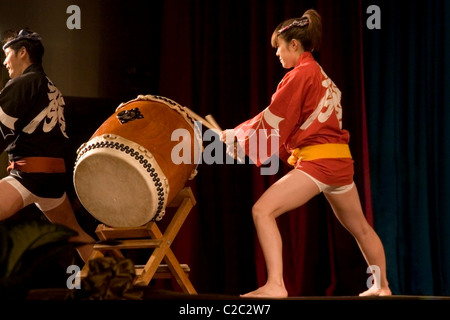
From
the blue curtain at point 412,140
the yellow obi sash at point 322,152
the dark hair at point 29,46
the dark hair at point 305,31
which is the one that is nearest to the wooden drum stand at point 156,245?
the yellow obi sash at point 322,152

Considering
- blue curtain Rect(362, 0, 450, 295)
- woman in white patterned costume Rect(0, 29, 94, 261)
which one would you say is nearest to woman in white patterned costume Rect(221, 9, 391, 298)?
blue curtain Rect(362, 0, 450, 295)

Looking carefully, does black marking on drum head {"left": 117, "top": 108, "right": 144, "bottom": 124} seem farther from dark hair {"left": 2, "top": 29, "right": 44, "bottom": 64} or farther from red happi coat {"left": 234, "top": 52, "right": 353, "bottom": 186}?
dark hair {"left": 2, "top": 29, "right": 44, "bottom": 64}

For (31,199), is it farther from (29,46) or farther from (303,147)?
(303,147)

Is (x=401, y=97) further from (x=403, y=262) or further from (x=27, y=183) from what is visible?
(x=27, y=183)

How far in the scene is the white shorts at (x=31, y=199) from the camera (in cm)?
286

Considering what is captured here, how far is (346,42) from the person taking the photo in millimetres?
3373

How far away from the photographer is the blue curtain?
3.14m

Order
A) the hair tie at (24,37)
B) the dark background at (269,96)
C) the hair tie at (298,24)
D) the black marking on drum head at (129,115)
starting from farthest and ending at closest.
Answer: the dark background at (269,96)
the hair tie at (24,37)
the hair tie at (298,24)
the black marking on drum head at (129,115)

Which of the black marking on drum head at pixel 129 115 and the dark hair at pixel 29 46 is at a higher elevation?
the dark hair at pixel 29 46

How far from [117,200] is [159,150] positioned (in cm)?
28

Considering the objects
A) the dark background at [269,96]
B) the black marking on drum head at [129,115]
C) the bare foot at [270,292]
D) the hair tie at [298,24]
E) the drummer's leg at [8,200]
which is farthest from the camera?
the dark background at [269,96]

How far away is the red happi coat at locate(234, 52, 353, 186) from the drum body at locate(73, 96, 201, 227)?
331 mm
